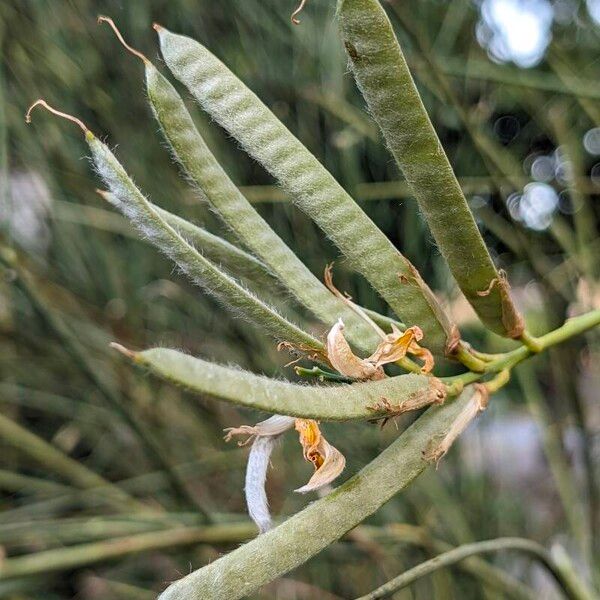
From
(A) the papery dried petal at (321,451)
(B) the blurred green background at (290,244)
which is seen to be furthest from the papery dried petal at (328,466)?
(B) the blurred green background at (290,244)

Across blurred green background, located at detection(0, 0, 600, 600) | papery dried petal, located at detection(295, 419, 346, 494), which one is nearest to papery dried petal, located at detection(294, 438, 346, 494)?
papery dried petal, located at detection(295, 419, 346, 494)

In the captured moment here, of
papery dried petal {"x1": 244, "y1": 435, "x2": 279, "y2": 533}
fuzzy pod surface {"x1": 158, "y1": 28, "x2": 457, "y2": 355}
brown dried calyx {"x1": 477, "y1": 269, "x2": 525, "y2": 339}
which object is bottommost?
papery dried petal {"x1": 244, "y1": 435, "x2": 279, "y2": 533}

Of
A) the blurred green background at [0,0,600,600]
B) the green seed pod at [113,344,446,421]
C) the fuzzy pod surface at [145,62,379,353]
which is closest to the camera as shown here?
the green seed pod at [113,344,446,421]

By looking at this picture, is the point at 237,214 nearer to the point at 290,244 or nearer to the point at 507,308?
the point at 507,308

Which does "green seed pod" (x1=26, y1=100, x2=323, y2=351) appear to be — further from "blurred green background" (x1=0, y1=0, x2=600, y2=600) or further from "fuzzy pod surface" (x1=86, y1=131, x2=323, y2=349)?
"blurred green background" (x1=0, y1=0, x2=600, y2=600)

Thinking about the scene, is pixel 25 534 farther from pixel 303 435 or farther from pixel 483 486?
pixel 303 435
